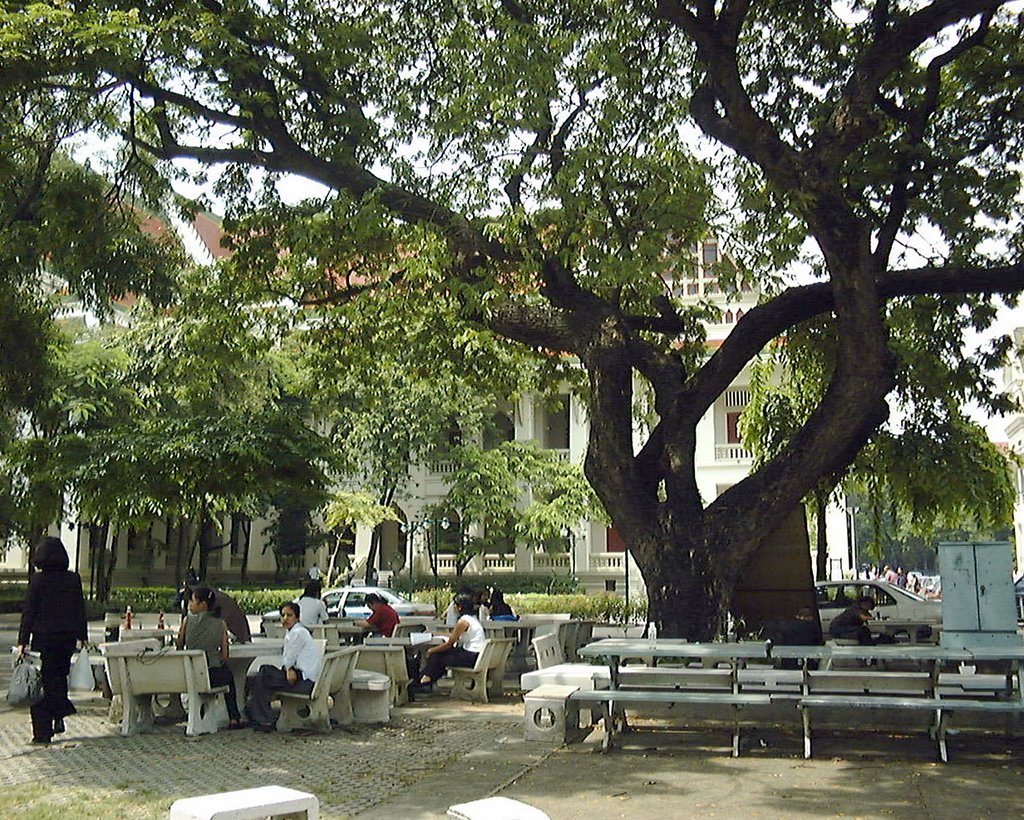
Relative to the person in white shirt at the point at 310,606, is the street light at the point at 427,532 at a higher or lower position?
higher

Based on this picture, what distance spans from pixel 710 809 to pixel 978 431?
13.3m

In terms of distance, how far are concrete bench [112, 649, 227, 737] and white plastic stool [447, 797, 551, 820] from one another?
6.62 m

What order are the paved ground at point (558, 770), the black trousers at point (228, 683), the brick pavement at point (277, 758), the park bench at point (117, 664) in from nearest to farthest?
the paved ground at point (558, 770)
the brick pavement at point (277, 758)
the park bench at point (117, 664)
the black trousers at point (228, 683)

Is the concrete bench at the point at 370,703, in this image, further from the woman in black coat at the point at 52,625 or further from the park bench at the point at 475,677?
the woman in black coat at the point at 52,625

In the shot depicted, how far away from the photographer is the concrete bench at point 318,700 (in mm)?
10258

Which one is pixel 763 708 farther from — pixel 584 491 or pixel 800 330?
pixel 584 491

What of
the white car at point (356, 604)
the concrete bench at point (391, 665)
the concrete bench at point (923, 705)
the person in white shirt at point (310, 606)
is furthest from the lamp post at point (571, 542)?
the concrete bench at point (923, 705)

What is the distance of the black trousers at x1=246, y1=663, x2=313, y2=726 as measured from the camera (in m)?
10.4

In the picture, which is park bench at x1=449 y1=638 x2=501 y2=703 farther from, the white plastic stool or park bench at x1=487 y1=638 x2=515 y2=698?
the white plastic stool

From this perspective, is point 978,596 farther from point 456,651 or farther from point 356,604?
point 356,604

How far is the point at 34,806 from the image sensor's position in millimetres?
7414

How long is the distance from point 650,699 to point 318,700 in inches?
127

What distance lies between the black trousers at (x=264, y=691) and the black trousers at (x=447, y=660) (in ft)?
9.01

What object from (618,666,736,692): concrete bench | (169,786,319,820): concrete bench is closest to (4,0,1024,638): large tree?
(618,666,736,692): concrete bench
